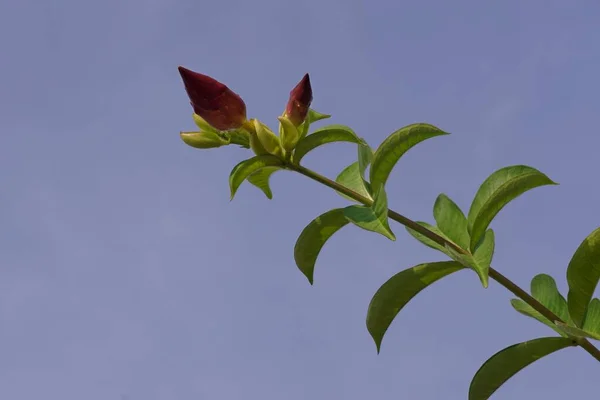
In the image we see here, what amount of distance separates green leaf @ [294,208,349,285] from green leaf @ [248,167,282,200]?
16 centimetres

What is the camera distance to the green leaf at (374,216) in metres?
1.73

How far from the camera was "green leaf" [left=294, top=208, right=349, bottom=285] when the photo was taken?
6.49 feet

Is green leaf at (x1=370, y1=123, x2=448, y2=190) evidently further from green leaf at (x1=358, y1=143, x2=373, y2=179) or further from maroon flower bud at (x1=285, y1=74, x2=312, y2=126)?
maroon flower bud at (x1=285, y1=74, x2=312, y2=126)

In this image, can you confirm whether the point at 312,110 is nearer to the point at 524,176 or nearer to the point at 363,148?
the point at 363,148

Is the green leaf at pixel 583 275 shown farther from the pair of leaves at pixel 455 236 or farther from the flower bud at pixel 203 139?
the flower bud at pixel 203 139

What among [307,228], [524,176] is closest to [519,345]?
[524,176]

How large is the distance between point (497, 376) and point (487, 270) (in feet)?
1.20

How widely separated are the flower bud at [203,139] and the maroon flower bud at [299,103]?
184 millimetres

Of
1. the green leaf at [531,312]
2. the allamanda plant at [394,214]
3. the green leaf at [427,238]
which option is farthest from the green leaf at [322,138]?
the green leaf at [531,312]

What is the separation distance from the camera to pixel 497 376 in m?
1.97

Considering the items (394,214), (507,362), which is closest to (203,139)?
(394,214)

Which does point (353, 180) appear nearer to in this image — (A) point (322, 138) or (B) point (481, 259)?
(A) point (322, 138)

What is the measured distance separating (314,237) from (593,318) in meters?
0.71

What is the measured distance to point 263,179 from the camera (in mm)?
2047
